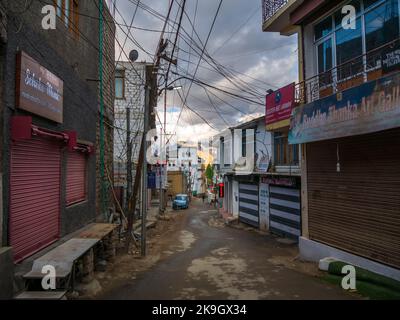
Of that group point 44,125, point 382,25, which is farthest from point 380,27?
point 44,125

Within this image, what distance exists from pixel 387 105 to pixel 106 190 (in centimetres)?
1171

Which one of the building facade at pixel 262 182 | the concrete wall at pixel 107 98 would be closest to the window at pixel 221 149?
the building facade at pixel 262 182

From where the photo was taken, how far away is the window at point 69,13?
32.9ft

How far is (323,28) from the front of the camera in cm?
1154

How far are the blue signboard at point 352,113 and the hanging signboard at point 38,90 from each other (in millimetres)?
6666

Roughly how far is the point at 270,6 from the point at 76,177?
8694 mm

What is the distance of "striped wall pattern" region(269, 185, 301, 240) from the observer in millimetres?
17281

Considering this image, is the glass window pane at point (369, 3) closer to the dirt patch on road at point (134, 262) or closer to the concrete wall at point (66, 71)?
the concrete wall at point (66, 71)

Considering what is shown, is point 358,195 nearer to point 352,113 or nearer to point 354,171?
point 354,171

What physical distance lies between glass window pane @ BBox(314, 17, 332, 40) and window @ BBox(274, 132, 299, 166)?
254 inches


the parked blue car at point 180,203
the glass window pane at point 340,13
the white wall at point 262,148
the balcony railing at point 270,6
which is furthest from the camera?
the parked blue car at point 180,203
